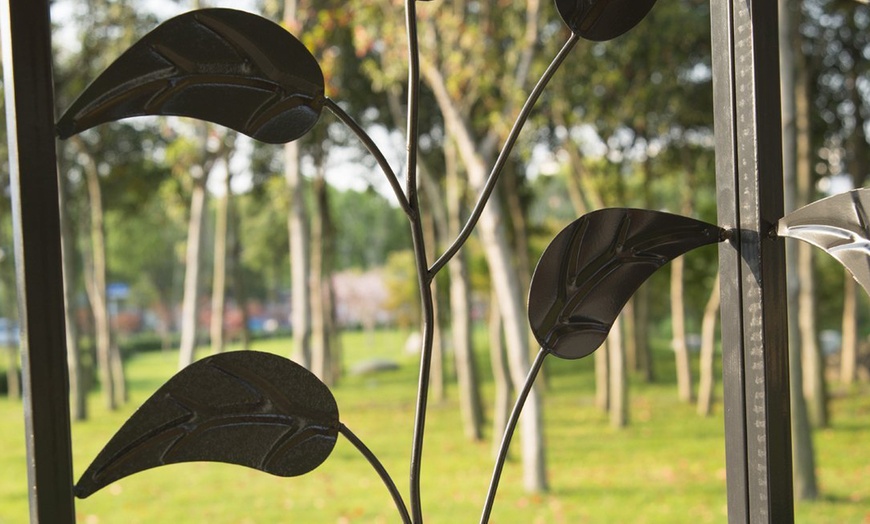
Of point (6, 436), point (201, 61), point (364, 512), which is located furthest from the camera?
point (6, 436)

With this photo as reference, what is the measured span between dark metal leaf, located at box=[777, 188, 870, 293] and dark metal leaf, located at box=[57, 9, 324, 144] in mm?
401

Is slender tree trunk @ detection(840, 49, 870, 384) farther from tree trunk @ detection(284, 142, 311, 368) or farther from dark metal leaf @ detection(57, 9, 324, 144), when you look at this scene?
dark metal leaf @ detection(57, 9, 324, 144)

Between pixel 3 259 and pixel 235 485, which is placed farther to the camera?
pixel 3 259

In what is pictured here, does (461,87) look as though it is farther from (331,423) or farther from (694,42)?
(331,423)

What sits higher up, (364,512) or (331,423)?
(331,423)

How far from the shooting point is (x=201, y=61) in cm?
66

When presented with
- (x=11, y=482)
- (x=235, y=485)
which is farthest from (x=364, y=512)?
(x=11, y=482)

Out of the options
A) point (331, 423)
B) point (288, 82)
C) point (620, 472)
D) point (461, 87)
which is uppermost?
point (461, 87)

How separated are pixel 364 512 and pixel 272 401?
220 inches

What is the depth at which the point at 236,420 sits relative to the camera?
676 millimetres

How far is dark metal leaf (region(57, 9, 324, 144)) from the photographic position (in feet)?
2.08

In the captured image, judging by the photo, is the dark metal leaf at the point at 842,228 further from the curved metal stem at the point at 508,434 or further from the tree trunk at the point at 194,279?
the tree trunk at the point at 194,279

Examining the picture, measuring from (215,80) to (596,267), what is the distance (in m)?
0.34

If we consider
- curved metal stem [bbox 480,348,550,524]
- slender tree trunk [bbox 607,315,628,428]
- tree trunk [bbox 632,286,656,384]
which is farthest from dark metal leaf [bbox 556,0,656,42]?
tree trunk [bbox 632,286,656,384]
